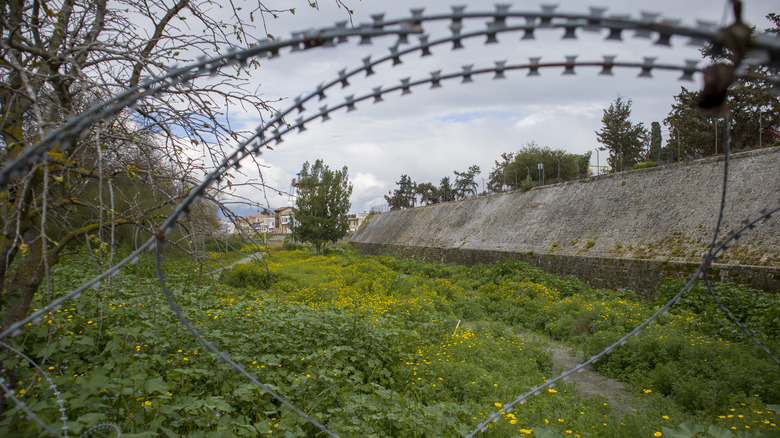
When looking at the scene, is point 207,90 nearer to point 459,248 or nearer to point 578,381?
point 578,381

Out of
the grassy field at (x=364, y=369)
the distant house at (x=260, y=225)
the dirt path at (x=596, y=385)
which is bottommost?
the dirt path at (x=596, y=385)

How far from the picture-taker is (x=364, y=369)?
4977mm

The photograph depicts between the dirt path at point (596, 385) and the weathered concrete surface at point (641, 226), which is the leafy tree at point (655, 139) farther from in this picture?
the dirt path at point (596, 385)

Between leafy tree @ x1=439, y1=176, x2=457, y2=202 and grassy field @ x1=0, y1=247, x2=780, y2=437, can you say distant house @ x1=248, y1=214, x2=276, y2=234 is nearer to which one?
grassy field @ x1=0, y1=247, x2=780, y2=437

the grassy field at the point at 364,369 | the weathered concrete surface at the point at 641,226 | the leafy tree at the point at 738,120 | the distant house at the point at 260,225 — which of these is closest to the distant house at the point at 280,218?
the distant house at the point at 260,225

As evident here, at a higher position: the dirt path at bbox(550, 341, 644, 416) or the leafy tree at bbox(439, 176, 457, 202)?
the leafy tree at bbox(439, 176, 457, 202)

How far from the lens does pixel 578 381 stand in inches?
236

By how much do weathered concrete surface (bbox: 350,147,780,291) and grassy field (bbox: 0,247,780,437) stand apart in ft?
5.96

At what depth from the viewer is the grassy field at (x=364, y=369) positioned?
113 inches

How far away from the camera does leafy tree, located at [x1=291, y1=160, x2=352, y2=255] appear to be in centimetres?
3123

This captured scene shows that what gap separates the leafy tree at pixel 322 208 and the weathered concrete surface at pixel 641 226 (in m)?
12.5

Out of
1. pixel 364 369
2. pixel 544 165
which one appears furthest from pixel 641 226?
pixel 544 165

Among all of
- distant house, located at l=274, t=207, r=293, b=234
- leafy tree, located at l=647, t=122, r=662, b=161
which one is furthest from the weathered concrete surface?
leafy tree, located at l=647, t=122, r=662, b=161

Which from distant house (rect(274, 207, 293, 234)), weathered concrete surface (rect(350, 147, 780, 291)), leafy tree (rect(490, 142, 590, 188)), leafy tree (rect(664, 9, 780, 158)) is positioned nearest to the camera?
distant house (rect(274, 207, 293, 234))
